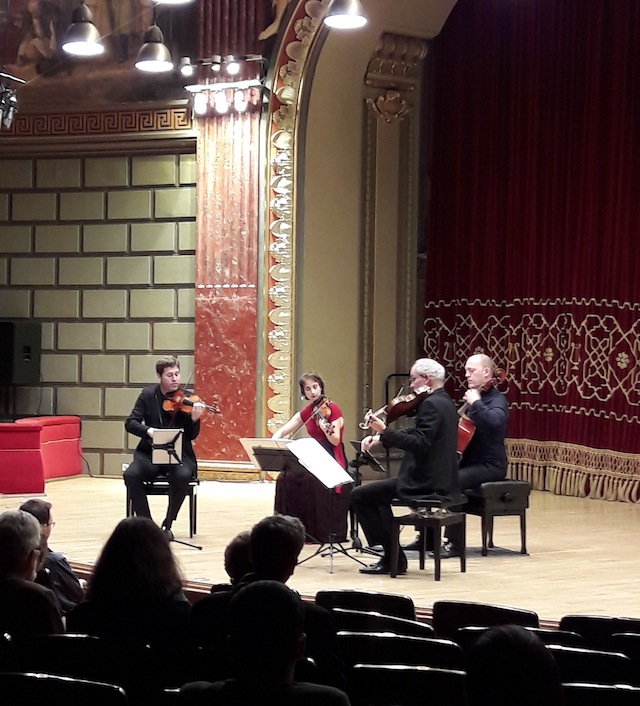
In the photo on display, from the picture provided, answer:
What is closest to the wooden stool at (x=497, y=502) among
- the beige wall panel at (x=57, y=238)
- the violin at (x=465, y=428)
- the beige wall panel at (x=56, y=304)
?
the violin at (x=465, y=428)

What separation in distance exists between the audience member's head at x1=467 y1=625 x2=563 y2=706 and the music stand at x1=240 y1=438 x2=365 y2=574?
15.3ft

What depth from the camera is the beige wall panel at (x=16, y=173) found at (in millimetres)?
12461

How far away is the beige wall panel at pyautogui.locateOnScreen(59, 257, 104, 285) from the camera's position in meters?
12.3

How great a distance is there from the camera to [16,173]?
12484 millimetres

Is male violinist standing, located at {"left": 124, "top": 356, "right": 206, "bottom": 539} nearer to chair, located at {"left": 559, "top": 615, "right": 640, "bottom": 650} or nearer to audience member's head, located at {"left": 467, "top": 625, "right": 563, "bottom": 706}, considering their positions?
chair, located at {"left": 559, "top": 615, "right": 640, "bottom": 650}

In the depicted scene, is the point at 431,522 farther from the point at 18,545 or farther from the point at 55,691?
the point at 55,691

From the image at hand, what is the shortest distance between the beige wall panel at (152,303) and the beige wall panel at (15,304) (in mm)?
1163

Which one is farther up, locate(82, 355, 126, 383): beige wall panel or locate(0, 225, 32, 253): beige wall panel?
locate(0, 225, 32, 253): beige wall panel

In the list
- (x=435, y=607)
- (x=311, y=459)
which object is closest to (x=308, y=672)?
(x=435, y=607)

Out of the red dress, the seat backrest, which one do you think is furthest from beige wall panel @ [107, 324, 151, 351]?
the seat backrest

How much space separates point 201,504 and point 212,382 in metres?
1.87

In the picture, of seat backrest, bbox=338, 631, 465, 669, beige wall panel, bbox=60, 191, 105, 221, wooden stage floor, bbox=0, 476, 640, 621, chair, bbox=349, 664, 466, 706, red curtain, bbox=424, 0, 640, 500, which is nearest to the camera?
chair, bbox=349, 664, 466, 706

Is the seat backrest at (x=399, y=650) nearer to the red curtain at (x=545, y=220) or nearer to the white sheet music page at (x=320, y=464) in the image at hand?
the white sheet music page at (x=320, y=464)

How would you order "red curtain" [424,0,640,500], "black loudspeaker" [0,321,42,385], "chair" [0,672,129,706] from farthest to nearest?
"black loudspeaker" [0,321,42,385], "red curtain" [424,0,640,500], "chair" [0,672,129,706]
